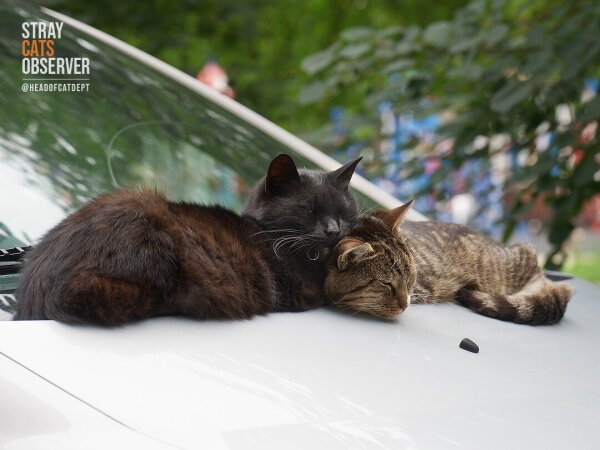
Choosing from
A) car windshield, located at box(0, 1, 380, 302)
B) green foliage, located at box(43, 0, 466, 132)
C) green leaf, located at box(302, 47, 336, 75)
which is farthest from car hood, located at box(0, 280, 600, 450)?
green foliage, located at box(43, 0, 466, 132)

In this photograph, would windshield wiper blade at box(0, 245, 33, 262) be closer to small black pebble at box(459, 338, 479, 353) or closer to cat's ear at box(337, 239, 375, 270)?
cat's ear at box(337, 239, 375, 270)

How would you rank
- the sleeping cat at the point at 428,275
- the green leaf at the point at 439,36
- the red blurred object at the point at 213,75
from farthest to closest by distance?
the red blurred object at the point at 213,75 < the green leaf at the point at 439,36 < the sleeping cat at the point at 428,275

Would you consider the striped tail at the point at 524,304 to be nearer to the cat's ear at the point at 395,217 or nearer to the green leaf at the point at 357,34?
the cat's ear at the point at 395,217

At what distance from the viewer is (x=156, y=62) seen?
3.06 meters

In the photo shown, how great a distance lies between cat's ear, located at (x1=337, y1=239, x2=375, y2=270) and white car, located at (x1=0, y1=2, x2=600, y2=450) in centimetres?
22

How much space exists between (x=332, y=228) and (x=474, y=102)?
2391 mm

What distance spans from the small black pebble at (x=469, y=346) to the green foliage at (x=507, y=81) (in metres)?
2.06

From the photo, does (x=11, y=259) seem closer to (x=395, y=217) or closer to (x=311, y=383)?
(x=311, y=383)

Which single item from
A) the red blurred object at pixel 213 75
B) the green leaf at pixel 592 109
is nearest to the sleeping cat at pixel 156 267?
the green leaf at pixel 592 109

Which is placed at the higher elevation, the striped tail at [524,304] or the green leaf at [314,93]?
the green leaf at [314,93]

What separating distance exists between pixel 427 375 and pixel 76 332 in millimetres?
690

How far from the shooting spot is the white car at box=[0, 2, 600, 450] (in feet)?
4.44

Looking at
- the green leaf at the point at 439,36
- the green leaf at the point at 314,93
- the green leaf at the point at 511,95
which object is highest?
the green leaf at the point at 439,36

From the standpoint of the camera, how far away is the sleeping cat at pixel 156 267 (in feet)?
5.36
